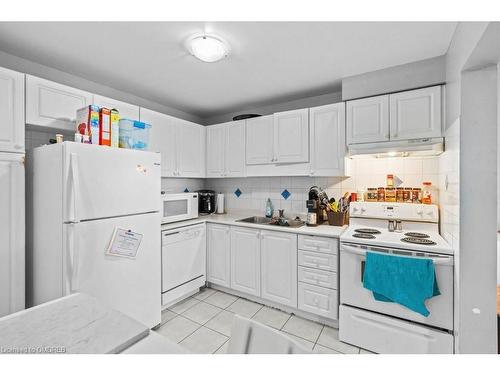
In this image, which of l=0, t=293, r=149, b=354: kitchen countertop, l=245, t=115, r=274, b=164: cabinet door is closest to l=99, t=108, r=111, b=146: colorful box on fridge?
l=0, t=293, r=149, b=354: kitchen countertop

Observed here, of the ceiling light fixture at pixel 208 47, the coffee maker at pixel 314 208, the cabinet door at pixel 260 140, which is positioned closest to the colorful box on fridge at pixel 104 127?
the ceiling light fixture at pixel 208 47

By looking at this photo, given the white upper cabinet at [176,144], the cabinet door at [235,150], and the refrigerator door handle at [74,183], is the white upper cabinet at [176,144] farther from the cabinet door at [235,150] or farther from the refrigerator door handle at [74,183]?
the refrigerator door handle at [74,183]

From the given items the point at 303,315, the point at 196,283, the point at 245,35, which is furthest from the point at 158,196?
the point at 303,315

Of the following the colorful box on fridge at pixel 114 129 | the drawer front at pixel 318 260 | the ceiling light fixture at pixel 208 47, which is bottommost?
the drawer front at pixel 318 260

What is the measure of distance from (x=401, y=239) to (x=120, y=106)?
281 centimetres

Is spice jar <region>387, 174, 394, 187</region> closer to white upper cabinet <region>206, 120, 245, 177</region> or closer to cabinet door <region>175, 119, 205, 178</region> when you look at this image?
white upper cabinet <region>206, 120, 245, 177</region>

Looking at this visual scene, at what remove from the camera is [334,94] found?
9.17ft

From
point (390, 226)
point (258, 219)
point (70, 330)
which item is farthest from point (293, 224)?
point (70, 330)

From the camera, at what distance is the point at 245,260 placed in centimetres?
267

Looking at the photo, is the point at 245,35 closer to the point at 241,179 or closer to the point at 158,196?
the point at 158,196

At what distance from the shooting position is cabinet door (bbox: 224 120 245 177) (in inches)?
124

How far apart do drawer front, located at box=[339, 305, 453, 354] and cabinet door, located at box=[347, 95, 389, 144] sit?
151 centimetres

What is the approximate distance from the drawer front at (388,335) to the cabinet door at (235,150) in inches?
76.4

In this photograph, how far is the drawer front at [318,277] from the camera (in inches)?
85.3
